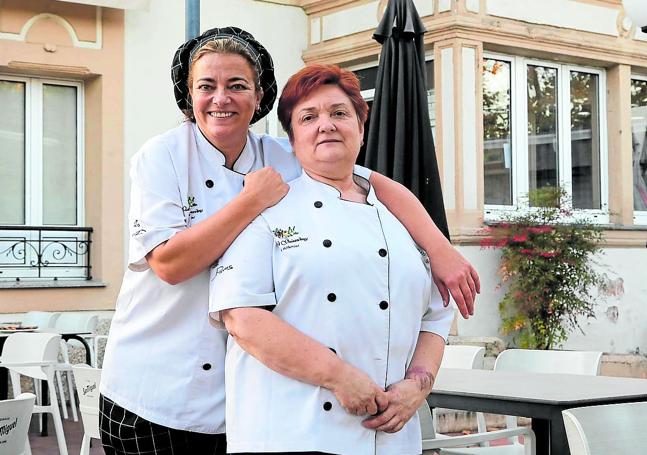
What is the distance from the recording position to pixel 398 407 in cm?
221

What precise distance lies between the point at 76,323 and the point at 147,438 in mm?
7490

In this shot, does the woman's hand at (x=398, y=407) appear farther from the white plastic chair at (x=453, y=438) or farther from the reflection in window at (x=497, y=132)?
the reflection in window at (x=497, y=132)

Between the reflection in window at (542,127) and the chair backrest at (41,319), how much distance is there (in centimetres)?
470

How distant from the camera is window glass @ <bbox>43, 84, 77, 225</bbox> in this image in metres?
10.7

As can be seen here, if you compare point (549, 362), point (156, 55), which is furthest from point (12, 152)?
point (549, 362)

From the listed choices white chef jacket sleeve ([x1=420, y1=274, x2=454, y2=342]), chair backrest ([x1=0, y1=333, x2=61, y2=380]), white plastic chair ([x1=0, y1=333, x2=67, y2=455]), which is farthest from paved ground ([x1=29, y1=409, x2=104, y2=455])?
white chef jacket sleeve ([x1=420, y1=274, x2=454, y2=342])

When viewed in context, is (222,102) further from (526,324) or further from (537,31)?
(537,31)

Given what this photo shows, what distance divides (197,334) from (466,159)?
840 cm

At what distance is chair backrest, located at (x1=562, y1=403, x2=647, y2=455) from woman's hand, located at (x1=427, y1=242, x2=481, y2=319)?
0.55m

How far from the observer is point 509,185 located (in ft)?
36.3

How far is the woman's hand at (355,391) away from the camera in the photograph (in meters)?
2.16

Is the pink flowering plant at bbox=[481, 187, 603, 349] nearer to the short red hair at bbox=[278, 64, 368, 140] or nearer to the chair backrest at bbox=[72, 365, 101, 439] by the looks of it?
the chair backrest at bbox=[72, 365, 101, 439]

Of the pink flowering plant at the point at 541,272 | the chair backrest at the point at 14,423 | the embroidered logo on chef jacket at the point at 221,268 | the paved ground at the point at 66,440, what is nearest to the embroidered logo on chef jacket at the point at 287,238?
the embroidered logo on chef jacket at the point at 221,268

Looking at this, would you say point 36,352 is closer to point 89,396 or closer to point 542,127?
point 89,396
